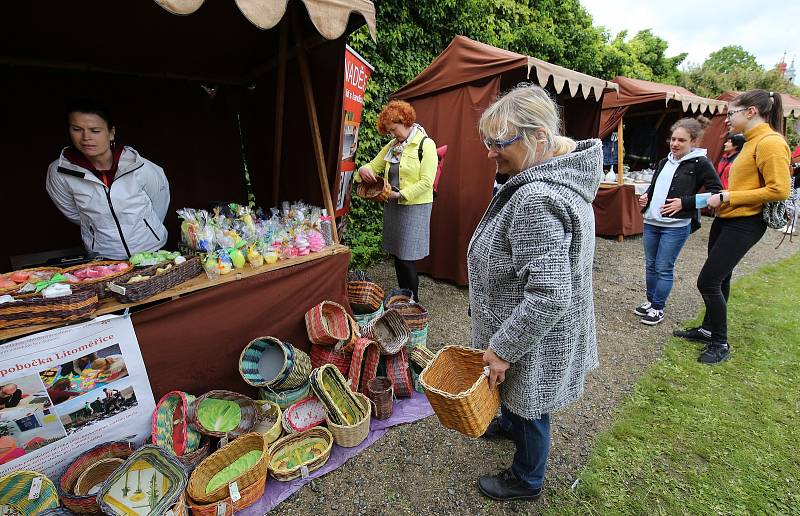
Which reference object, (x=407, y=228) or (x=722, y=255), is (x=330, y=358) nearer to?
(x=407, y=228)

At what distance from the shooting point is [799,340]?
350 cm

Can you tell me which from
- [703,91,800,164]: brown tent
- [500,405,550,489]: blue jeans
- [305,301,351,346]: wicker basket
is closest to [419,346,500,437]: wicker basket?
[500,405,550,489]: blue jeans

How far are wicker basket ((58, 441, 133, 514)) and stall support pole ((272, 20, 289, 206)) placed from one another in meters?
2.61

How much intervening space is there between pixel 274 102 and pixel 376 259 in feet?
8.66

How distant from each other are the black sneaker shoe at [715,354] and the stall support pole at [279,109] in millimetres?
4250

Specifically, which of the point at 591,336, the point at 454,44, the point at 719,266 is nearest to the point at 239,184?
the point at 454,44

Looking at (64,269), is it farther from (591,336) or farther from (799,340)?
(799,340)

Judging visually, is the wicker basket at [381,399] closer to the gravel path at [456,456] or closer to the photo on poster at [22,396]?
the gravel path at [456,456]

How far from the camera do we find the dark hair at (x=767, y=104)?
103 inches

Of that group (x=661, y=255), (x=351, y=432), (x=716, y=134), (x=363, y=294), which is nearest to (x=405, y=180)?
(x=363, y=294)

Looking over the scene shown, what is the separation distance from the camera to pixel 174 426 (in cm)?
207

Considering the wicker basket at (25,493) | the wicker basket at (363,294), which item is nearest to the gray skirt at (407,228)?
the wicker basket at (363,294)

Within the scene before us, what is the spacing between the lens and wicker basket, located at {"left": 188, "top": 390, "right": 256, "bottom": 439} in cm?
205

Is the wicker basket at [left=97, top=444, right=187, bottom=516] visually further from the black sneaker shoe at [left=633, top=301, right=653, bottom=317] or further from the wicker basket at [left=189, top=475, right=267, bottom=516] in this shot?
the black sneaker shoe at [left=633, top=301, right=653, bottom=317]
